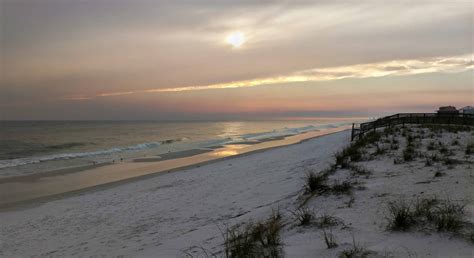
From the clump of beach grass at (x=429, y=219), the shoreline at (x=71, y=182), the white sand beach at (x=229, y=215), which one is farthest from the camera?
the shoreline at (x=71, y=182)

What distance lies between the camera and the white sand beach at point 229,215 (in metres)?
4.40

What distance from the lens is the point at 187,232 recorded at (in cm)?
707

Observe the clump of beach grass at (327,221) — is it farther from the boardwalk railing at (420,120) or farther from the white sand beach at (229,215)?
the boardwalk railing at (420,120)

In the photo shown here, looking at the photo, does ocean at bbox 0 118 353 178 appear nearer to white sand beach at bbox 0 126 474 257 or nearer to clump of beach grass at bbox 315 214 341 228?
white sand beach at bbox 0 126 474 257

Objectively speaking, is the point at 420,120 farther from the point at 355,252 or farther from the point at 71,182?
the point at 355,252

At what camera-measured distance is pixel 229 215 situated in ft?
25.8

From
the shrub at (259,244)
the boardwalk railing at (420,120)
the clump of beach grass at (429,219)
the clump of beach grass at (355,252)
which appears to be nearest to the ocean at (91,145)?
the boardwalk railing at (420,120)

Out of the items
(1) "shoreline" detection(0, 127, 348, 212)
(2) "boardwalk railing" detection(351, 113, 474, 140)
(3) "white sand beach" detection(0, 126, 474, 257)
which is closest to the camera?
(3) "white sand beach" detection(0, 126, 474, 257)

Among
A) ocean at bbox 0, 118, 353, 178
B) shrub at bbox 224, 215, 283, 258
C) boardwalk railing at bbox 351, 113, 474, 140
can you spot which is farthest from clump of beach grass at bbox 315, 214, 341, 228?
boardwalk railing at bbox 351, 113, 474, 140

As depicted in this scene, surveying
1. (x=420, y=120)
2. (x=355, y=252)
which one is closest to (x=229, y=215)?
(x=355, y=252)

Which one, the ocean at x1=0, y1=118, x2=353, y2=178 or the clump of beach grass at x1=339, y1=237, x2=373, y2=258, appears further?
the ocean at x1=0, y1=118, x2=353, y2=178

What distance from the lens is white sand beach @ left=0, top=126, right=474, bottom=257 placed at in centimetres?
440

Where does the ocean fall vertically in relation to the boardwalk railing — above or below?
below

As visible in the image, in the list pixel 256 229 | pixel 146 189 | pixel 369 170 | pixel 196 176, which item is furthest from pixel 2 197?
pixel 369 170
